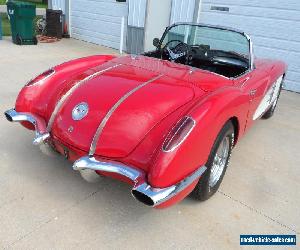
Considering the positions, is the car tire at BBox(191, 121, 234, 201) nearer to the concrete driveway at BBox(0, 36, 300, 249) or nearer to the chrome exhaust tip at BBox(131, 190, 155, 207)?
the concrete driveway at BBox(0, 36, 300, 249)

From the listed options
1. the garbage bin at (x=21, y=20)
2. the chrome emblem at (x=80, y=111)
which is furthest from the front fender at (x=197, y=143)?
the garbage bin at (x=21, y=20)

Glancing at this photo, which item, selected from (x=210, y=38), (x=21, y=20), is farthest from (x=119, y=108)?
(x=21, y=20)

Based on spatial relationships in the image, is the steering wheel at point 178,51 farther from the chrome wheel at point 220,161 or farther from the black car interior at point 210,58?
the chrome wheel at point 220,161

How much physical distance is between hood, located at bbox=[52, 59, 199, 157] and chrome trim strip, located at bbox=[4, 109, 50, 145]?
102mm

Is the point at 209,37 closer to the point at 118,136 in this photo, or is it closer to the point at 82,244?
the point at 118,136

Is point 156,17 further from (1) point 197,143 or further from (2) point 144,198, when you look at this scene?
(2) point 144,198

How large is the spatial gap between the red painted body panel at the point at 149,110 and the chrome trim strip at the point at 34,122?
0.07m

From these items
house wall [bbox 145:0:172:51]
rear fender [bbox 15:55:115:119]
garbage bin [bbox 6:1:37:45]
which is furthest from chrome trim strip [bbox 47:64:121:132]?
garbage bin [bbox 6:1:37:45]

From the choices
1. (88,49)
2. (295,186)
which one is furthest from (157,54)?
(88,49)

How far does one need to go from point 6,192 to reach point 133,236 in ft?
3.81

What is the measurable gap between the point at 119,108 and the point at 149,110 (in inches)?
9.3

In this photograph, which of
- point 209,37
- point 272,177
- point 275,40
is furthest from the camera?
point 275,40

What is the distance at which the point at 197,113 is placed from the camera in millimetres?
2260

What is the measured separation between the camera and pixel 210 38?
3.78 metres
